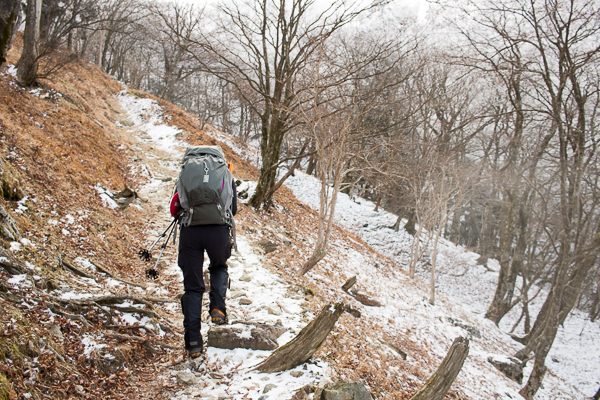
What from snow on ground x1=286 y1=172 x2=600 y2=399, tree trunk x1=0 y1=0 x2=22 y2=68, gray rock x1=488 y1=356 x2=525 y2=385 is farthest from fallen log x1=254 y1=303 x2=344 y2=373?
snow on ground x1=286 y1=172 x2=600 y2=399

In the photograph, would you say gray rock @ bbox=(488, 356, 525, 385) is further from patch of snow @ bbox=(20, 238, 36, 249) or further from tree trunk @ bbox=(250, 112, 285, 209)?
patch of snow @ bbox=(20, 238, 36, 249)

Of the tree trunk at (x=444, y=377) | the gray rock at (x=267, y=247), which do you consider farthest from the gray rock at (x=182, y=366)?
the gray rock at (x=267, y=247)

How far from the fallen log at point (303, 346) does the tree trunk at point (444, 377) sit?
43.3 inches

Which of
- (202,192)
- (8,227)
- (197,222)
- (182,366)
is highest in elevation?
(202,192)

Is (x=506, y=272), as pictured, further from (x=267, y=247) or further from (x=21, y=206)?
(x=21, y=206)

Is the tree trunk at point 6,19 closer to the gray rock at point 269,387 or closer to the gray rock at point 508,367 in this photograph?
the gray rock at point 269,387

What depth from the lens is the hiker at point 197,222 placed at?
311cm

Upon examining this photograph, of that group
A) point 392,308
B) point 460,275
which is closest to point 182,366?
point 392,308

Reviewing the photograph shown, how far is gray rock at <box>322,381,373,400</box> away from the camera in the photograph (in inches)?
103

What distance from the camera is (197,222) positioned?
3.13 meters

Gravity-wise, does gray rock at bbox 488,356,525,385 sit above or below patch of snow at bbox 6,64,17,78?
below

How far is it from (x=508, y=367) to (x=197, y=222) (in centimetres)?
1067

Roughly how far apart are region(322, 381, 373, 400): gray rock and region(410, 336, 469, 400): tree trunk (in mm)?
820

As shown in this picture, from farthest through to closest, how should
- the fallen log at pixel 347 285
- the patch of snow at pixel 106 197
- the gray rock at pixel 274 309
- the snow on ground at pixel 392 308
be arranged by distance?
the fallen log at pixel 347 285
the patch of snow at pixel 106 197
the gray rock at pixel 274 309
the snow on ground at pixel 392 308
